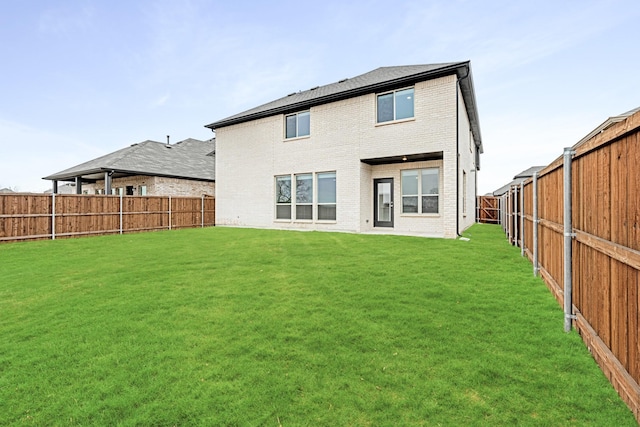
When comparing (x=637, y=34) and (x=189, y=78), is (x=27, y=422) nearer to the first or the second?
(x=637, y=34)

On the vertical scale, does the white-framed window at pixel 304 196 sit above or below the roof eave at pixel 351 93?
below

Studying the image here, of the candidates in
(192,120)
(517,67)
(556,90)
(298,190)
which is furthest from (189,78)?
(556,90)

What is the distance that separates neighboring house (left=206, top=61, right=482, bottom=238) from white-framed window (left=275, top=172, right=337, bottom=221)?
0.05 m

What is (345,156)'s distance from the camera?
1318 cm

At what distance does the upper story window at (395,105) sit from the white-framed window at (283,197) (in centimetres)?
527

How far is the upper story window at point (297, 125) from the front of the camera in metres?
14.5

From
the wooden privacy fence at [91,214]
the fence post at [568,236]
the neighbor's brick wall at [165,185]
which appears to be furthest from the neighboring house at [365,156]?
the fence post at [568,236]

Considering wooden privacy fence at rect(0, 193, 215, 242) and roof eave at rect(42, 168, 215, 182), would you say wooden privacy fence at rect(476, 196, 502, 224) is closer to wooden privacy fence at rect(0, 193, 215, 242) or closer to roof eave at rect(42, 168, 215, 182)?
wooden privacy fence at rect(0, 193, 215, 242)

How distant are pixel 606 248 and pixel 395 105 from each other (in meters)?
10.9

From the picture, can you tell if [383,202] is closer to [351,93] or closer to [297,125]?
[351,93]

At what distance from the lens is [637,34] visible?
11.6m

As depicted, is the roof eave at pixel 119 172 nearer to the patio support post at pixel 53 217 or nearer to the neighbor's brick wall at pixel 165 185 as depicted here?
the neighbor's brick wall at pixel 165 185

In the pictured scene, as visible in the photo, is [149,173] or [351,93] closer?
[351,93]

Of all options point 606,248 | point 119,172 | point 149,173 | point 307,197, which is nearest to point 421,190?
point 307,197
